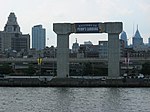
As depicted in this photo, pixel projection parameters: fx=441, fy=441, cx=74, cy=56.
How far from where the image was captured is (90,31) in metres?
79.2

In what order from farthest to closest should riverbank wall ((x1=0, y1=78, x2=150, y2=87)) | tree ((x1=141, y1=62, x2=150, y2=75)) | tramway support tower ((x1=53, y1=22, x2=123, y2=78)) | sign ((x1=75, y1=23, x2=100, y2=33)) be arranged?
tree ((x1=141, y1=62, x2=150, y2=75)), sign ((x1=75, y1=23, x2=100, y2=33)), tramway support tower ((x1=53, y1=22, x2=123, y2=78)), riverbank wall ((x1=0, y1=78, x2=150, y2=87))

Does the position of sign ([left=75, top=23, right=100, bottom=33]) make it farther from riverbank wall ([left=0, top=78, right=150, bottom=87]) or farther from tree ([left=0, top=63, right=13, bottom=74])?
tree ([left=0, top=63, right=13, bottom=74])

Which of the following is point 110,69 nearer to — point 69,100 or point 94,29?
point 94,29

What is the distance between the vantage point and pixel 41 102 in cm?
4766

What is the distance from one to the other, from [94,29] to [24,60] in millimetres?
49817

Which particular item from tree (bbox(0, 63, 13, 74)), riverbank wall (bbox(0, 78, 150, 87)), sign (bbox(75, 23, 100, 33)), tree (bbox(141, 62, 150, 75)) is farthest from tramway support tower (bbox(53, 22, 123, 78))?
tree (bbox(0, 63, 13, 74))

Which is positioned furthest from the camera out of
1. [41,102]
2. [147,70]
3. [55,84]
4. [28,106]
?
[147,70]

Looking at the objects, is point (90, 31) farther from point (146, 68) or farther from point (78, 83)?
point (146, 68)

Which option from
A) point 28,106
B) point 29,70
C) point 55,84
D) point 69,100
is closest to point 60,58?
point 55,84

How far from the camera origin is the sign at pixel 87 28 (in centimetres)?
7894

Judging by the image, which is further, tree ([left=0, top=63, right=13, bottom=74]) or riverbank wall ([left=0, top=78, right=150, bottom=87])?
tree ([left=0, top=63, right=13, bottom=74])

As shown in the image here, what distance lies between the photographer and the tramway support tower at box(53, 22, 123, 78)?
78625 mm

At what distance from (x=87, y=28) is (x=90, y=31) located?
0.76m

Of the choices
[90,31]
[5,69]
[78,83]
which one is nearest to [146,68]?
[5,69]
